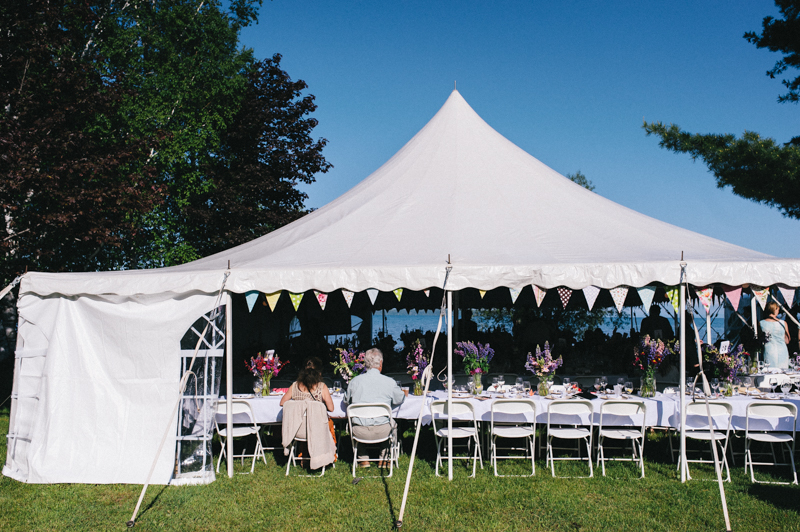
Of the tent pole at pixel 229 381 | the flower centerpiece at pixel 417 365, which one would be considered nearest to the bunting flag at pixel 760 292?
the flower centerpiece at pixel 417 365

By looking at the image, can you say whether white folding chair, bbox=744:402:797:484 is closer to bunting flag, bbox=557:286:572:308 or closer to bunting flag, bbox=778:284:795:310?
bunting flag, bbox=778:284:795:310

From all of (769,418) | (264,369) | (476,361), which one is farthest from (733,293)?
(264,369)

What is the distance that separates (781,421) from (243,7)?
55.0 ft

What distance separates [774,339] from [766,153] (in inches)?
197

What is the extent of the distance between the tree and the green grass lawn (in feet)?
23.8

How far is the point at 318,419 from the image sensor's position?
18.0ft

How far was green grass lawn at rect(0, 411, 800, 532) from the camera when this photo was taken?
4285 mm

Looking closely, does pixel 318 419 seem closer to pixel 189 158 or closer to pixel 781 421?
pixel 781 421

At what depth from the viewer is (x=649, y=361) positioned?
19.0 ft

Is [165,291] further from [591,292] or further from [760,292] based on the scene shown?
[760,292]

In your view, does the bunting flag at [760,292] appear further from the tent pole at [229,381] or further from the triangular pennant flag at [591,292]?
the tent pole at [229,381]

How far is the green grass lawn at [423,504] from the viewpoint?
4.29 m

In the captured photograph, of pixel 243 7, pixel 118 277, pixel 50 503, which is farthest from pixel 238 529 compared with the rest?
pixel 243 7

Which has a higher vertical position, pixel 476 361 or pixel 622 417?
pixel 476 361
